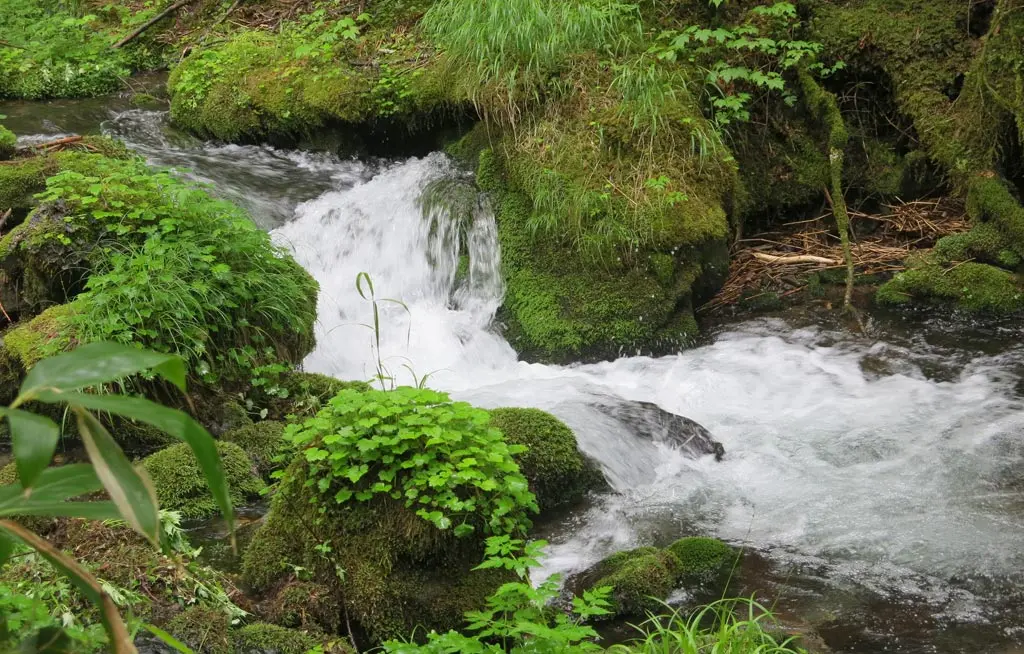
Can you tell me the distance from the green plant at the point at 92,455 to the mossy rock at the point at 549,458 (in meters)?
3.45

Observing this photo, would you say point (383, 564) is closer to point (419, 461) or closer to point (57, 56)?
point (419, 461)

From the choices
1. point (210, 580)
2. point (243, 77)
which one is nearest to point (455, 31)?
point (243, 77)

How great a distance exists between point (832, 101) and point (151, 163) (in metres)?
5.80

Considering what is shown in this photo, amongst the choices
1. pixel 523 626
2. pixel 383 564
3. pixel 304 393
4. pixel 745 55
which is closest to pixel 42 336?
pixel 304 393

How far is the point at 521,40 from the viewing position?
702 centimetres

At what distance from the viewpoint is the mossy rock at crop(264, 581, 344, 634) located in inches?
132

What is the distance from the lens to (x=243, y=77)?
9023 millimetres

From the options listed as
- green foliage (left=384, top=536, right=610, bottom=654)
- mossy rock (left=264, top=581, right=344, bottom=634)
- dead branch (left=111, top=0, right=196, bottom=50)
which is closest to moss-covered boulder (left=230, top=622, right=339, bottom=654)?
mossy rock (left=264, top=581, right=344, bottom=634)

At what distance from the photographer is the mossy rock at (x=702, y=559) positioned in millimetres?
3967

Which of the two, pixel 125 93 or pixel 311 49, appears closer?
pixel 311 49

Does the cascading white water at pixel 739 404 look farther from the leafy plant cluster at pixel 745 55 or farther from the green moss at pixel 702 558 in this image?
the leafy plant cluster at pixel 745 55

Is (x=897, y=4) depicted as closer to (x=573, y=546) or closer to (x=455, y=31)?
(x=455, y=31)

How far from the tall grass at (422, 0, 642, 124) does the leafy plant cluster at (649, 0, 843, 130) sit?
46 cm

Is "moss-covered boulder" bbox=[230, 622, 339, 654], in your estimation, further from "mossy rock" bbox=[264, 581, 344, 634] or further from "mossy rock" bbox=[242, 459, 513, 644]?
"mossy rock" bbox=[242, 459, 513, 644]
